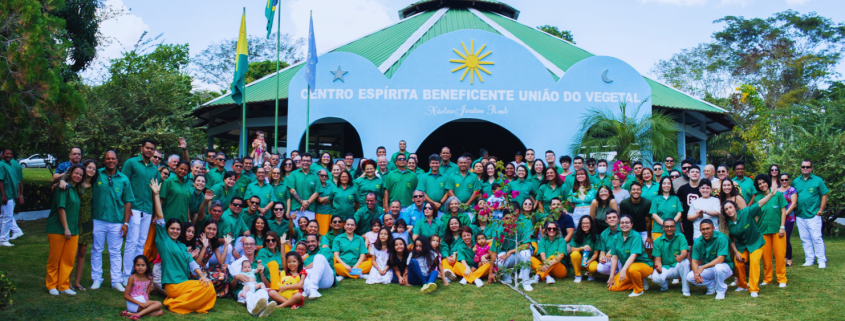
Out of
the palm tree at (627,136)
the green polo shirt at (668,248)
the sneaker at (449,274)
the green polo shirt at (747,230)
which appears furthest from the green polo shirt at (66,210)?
the palm tree at (627,136)

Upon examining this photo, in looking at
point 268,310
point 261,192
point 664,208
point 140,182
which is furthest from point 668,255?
point 140,182

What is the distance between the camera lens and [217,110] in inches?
619

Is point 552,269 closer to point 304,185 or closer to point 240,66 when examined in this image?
point 304,185

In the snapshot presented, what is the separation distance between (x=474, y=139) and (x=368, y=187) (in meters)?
8.78

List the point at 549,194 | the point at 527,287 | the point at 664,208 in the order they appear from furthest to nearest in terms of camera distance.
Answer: the point at 549,194 → the point at 664,208 → the point at 527,287

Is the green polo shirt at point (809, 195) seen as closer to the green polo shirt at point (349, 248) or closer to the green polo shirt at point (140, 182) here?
the green polo shirt at point (349, 248)

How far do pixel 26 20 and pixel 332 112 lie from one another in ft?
22.3

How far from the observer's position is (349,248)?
7777 millimetres

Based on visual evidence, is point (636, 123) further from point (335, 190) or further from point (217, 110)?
point (217, 110)

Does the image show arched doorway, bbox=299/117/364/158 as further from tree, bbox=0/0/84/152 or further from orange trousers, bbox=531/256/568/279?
tree, bbox=0/0/84/152

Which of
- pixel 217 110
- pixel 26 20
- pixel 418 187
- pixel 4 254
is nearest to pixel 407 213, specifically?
pixel 418 187

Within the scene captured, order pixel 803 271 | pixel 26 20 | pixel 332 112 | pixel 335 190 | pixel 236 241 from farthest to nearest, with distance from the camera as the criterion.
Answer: pixel 332 112 → pixel 335 190 → pixel 803 271 → pixel 236 241 → pixel 26 20

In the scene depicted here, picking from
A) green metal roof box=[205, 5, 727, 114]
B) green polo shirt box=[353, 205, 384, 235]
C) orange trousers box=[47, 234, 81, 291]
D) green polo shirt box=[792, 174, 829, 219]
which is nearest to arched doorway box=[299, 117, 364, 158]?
green metal roof box=[205, 5, 727, 114]

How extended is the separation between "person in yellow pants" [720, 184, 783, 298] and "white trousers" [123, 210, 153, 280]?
6822 mm
